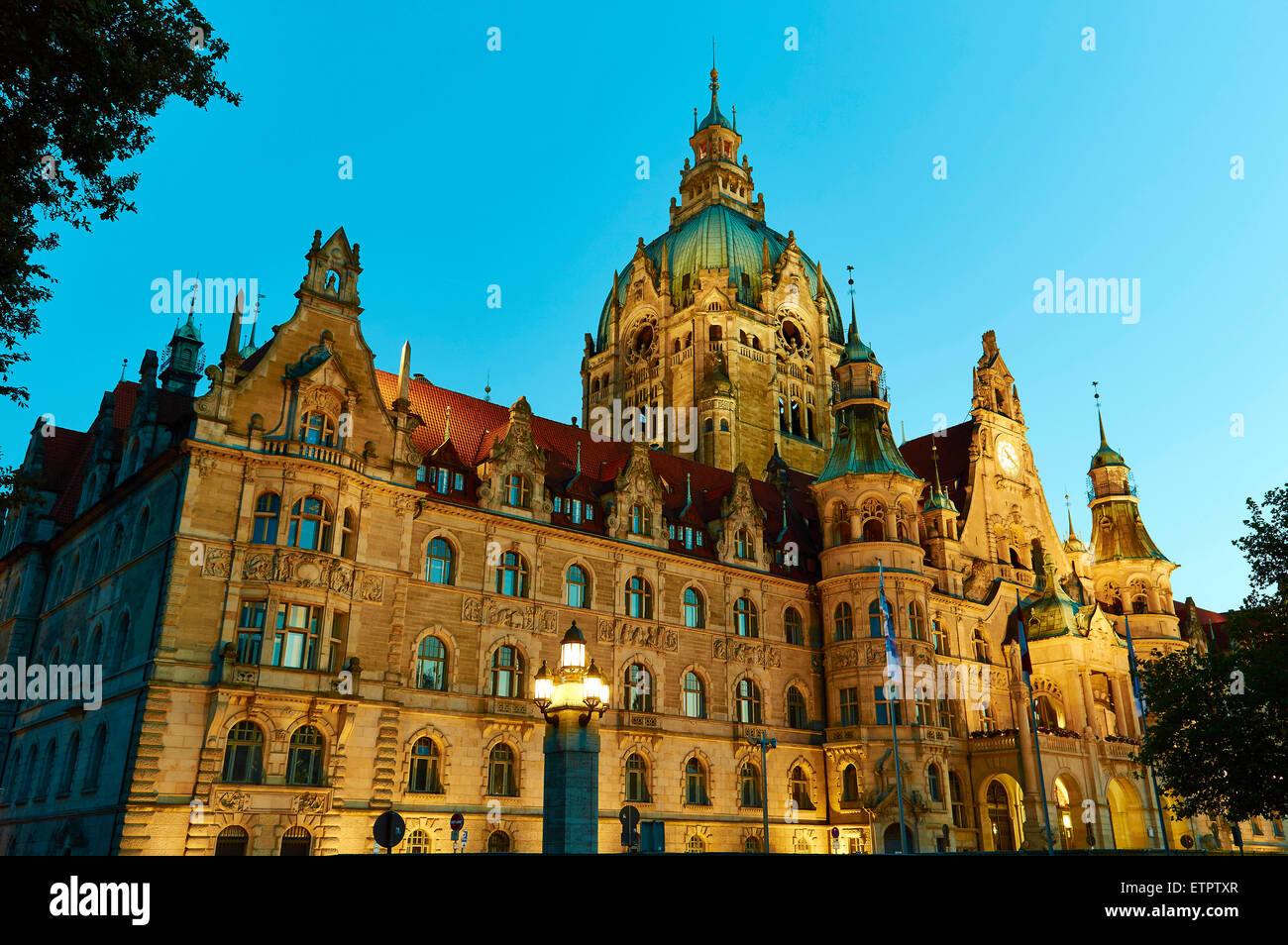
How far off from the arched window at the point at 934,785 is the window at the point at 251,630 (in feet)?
103

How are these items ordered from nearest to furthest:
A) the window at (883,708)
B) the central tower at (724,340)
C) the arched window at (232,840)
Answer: the arched window at (232,840), the window at (883,708), the central tower at (724,340)

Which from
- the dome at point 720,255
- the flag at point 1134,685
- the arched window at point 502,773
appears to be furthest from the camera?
the dome at point 720,255

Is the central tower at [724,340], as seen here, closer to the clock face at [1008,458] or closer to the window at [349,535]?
the clock face at [1008,458]

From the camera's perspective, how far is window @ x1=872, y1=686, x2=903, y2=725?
153 feet

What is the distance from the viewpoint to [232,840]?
1182 inches

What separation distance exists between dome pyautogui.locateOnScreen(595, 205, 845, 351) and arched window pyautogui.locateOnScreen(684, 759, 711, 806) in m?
44.0

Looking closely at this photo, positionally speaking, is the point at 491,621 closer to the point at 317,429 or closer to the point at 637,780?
the point at 637,780

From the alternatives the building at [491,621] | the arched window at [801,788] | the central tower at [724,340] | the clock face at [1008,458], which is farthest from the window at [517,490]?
the clock face at [1008,458]

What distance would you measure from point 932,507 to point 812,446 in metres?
21.3

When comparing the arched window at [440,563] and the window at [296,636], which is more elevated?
the arched window at [440,563]

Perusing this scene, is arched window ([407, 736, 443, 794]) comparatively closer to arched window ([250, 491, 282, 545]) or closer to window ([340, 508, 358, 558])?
window ([340, 508, 358, 558])

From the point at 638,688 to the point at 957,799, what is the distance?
65.8ft

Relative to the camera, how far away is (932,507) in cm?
5669

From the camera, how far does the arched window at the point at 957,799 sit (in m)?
49.8
